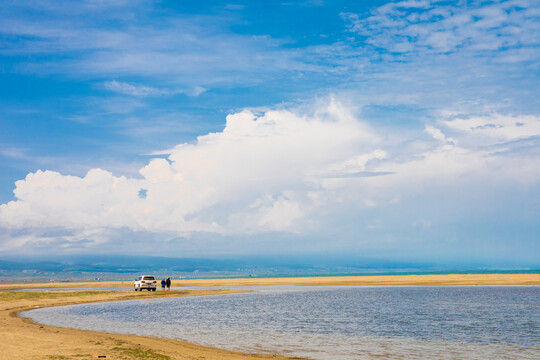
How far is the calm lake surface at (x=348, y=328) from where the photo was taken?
24625 millimetres

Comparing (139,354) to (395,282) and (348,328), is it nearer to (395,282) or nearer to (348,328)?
(348,328)

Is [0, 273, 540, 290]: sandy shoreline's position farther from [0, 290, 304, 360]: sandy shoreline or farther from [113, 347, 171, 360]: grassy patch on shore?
[113, 347, 171, 360]: grassy patch on shore

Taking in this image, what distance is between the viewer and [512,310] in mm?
43656

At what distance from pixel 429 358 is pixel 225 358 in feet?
30.1

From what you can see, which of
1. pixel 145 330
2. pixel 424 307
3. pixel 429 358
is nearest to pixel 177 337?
Answer: pixel 145 330

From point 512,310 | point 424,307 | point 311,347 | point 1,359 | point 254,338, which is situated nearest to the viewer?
point 1,359

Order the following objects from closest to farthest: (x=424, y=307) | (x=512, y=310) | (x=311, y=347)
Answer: (x=311, y=347) → (x=512, y=310) → (x=424, y=307)

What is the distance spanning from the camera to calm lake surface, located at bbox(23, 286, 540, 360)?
80.8ft

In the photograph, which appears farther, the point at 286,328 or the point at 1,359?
the point at 286,328

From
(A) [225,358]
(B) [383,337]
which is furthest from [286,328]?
(A) [225,358]

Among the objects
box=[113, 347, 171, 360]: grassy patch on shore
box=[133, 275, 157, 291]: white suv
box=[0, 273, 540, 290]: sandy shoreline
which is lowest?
box=[0, 273, 540, 290]: sandy shoreline

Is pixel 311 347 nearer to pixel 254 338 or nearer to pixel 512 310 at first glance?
pixel 254 338

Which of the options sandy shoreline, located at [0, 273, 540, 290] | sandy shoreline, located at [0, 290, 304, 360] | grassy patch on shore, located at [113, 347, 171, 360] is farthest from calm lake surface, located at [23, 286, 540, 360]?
sandy shoreline, located at [0, 273, 540, 290]

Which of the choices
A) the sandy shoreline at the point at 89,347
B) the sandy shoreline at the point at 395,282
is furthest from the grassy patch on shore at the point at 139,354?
the sandy shoreline at the point at 395,282
